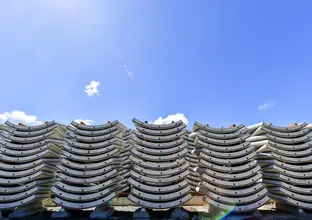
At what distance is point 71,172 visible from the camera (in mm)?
34062

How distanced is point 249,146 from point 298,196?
30.3 ft

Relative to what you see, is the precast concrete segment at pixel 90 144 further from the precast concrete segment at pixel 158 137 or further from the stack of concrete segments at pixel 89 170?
the precast concrete segment at pixel 158 137

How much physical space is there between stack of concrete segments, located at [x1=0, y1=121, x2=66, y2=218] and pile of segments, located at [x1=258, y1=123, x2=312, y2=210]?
33.5 m

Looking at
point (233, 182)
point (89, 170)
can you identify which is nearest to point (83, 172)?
point (89, 170)

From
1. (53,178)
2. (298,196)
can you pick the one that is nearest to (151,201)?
(53,178)

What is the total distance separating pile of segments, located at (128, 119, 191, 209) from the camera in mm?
32031

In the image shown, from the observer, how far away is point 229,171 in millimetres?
34344

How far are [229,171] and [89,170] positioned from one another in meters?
20.7

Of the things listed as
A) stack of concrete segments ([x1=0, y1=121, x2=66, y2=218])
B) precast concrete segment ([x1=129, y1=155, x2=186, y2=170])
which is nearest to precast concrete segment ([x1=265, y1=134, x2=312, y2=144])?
precast concrete segment ([x1=129, y1=155, x2=186, y2=170])

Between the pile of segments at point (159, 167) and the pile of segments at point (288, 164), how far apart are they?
12.9 meters

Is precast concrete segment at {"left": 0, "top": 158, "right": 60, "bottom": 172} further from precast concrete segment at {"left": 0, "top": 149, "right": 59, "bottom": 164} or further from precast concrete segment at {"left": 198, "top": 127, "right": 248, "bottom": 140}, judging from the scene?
precast concrete segment at {"left": 198, "top": 127, "right": 248, "bottom": 140}

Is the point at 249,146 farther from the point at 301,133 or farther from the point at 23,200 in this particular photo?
the point at 23,200

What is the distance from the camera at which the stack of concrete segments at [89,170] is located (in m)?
32.0

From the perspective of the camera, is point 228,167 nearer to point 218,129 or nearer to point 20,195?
point 218,129
